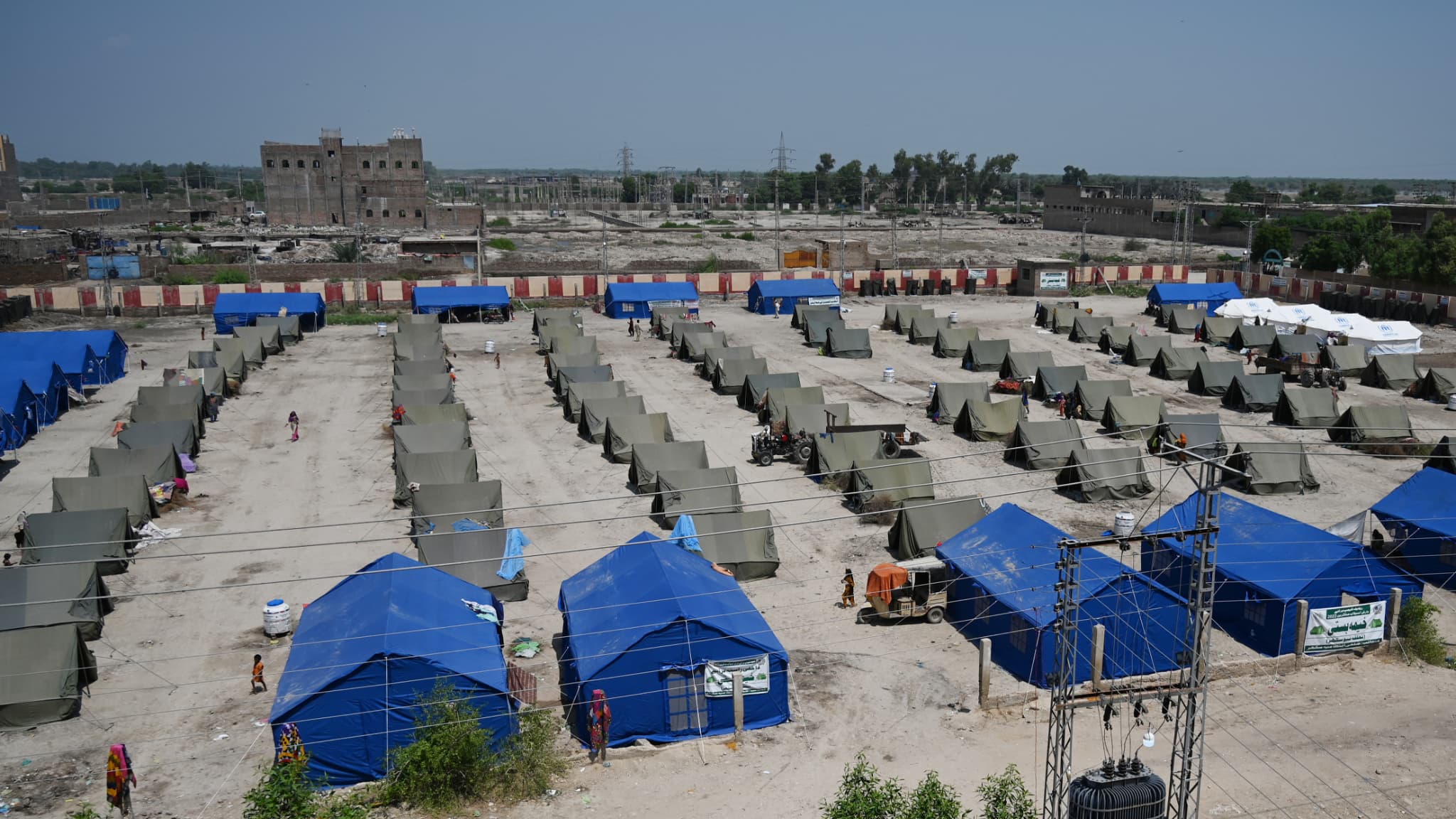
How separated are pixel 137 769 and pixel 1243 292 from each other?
60.3 meters

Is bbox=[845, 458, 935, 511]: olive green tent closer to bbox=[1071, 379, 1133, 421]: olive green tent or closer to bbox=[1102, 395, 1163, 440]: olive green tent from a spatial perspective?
bbox=[1102, 395, 1163, 440]: olive green tent

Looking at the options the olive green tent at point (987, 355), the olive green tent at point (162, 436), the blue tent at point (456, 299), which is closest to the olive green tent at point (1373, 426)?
the olive green tent at point (987, 355)

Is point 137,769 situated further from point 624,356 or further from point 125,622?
point 624,356

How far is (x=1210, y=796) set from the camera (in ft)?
45.1

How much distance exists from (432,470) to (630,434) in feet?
18.2

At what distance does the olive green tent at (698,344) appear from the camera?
4188 cm

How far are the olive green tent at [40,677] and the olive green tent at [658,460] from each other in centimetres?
1214

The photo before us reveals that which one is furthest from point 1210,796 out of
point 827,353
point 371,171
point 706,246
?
point 371,171

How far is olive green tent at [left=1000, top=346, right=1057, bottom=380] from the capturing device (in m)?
37.4

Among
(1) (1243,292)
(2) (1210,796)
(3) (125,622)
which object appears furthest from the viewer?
(1) (1243,292)

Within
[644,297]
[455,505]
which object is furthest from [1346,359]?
[455,505]

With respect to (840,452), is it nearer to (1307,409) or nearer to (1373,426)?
(1373,426)

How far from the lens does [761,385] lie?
33.8 meters

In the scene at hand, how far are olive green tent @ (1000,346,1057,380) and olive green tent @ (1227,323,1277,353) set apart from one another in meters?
11.0
